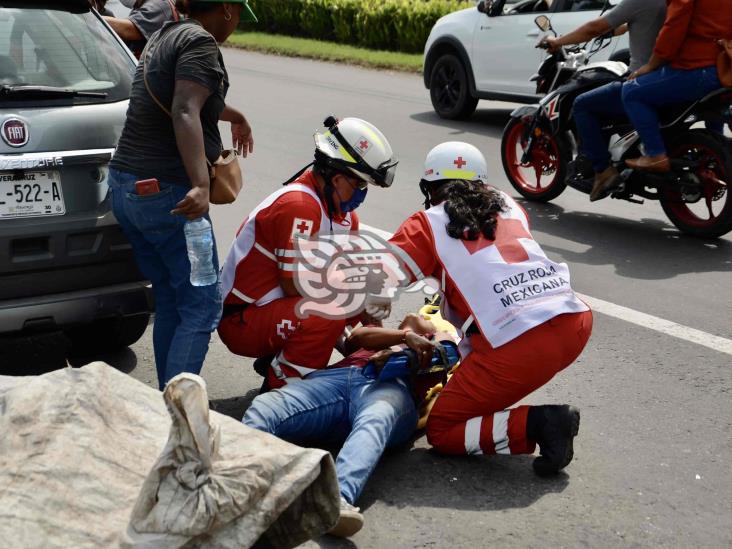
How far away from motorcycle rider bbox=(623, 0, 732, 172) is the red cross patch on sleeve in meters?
3.66

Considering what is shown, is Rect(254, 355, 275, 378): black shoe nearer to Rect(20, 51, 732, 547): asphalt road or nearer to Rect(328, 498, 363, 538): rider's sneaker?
Rect(20, 51, 732, 547): asphalt road

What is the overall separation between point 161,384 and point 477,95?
28.1 feet

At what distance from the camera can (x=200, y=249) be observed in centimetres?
437

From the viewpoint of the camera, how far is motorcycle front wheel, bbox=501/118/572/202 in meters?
8.56

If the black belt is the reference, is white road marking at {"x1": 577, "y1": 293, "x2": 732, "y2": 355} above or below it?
below

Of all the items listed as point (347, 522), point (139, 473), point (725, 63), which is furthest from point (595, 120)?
point (139, 473)

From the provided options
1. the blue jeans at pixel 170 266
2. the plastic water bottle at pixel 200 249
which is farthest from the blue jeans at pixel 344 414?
the plastic water bottle at pixel 200 249

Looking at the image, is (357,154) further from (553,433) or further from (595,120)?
(595,120)

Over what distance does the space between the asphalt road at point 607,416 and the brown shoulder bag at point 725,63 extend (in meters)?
1.15

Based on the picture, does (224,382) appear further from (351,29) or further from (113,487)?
(351,29)

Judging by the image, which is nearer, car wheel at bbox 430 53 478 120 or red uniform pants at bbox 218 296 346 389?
red uniform pants at bbox 218 296 346 389

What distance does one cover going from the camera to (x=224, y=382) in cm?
527

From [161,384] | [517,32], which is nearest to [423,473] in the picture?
[161,384]

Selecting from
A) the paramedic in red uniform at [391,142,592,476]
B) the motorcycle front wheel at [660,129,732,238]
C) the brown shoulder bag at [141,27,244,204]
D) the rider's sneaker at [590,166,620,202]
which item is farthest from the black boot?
the rider's sneaker at [590,166,620,202]
